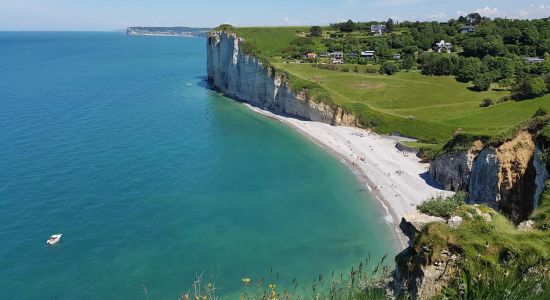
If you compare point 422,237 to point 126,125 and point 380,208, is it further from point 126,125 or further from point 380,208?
point 126,125

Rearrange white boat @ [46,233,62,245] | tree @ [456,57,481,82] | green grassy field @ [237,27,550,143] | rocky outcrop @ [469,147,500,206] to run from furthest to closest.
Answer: tree @ [456,57,481,82]
green grassy field @ [237,27,550,143]
white boat @ [46,233,62,245]
rocky outcrop @ [469,147,500,206]

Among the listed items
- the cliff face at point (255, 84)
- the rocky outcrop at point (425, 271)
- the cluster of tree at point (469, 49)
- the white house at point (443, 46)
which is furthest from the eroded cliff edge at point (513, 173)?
the white house at point (443, 46)

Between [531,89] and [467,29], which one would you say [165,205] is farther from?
[467,29]

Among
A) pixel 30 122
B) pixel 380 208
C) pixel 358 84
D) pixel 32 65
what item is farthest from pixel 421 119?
pixel 32 65

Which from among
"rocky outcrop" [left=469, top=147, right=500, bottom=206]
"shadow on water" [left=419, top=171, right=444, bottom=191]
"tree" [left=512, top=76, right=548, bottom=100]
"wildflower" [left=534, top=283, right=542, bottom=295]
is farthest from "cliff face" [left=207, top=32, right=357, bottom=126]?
"wildflower" [left=534, top=283, right=542, bottom=295]

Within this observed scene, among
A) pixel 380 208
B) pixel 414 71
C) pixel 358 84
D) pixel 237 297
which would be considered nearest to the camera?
pixel 237 297

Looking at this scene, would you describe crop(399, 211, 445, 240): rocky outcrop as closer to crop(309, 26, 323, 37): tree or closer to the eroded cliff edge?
the eroded cliff edge

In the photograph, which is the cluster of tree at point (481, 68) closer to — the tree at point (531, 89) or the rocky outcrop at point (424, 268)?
the tree at point (531, 89)
